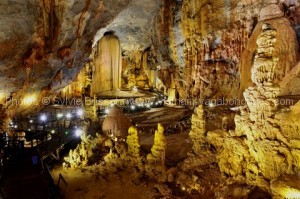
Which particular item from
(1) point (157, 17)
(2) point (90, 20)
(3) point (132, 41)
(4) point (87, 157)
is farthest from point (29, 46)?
(3) point (132, 41)

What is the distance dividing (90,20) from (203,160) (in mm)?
8521

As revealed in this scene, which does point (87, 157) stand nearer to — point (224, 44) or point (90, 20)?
point (90, 20)

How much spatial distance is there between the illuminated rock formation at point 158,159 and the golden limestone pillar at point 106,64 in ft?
53.8

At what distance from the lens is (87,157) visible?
12336 millimetres

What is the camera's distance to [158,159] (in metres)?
10.2

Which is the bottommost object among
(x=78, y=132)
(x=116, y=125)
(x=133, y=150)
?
(x=133, y=150)

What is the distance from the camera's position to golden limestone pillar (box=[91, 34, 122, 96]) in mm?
25438

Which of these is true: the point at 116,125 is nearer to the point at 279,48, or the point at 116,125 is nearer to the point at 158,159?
the point at 158,159

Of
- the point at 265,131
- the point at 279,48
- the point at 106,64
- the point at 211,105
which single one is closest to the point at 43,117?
the point at 211,105

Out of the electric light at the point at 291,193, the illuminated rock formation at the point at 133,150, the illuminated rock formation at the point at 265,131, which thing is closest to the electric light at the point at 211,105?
the illuminated rock formation at the point at 133,150

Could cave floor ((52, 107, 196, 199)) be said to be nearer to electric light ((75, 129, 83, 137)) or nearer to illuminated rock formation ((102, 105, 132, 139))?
illuminated rock formation ((102, 105, 132, 139))

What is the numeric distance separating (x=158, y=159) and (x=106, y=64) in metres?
17.3

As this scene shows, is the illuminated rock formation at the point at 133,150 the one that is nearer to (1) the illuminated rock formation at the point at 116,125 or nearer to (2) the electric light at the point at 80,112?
(1) the illuminated rock formation at the point at 116,125

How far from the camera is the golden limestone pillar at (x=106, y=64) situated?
25438mm
